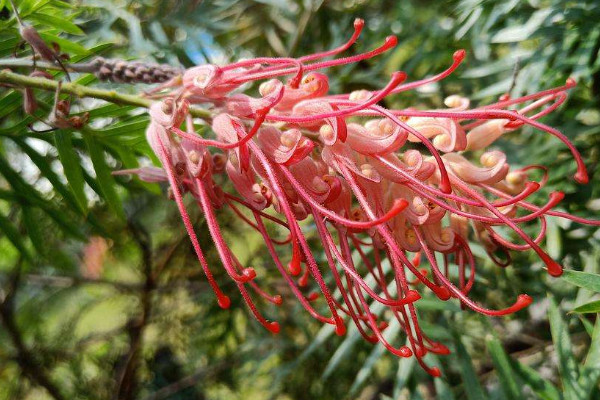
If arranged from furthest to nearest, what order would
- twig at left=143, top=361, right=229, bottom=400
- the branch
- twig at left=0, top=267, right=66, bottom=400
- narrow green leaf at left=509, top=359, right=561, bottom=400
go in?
twig at left=143, top=361, right=229, bottom=400
twig at left=0, top=267, right=66, bottom=400
narrow green leaf at left=509, top=359, right=561, bottom=400
the branch

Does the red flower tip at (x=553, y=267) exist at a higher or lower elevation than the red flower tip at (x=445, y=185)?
lower

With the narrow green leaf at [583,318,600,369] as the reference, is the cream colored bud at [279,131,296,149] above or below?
above

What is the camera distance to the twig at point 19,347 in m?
1.32

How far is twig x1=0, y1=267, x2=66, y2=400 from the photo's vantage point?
51.9 inches

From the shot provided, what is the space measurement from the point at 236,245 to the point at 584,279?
4.47 feet

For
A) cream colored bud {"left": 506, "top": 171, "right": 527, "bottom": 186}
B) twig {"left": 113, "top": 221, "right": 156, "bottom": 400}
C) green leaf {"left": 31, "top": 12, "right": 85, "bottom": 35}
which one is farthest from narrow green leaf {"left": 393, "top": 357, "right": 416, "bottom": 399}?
twig {"left": 113, "top": 221, "right": 156, "bottom": 400}

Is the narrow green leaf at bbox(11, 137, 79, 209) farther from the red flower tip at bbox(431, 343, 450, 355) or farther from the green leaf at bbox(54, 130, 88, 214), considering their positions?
the red flower tip at bbox(431, 343, 450, 355)

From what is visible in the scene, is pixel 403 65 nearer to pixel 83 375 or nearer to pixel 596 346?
pixel 596 346

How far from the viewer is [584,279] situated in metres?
0.48

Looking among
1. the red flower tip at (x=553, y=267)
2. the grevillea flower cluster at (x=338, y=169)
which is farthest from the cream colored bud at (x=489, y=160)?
the red flower tip at (x=553, y=267)

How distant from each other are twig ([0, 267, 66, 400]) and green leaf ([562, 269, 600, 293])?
1120mm

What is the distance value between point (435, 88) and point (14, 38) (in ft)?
2.59

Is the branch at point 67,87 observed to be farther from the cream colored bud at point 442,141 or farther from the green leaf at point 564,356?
the green leaf at point 564,356

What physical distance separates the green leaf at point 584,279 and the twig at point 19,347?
1.12 metres
